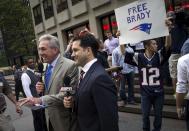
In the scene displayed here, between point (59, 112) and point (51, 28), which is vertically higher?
point (51, 28)

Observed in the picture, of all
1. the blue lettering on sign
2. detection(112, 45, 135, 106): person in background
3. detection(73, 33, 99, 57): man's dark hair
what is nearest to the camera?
detection(73, 33, 99, 57): man's dark hair

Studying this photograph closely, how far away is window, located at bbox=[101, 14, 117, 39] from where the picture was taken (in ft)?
57.6

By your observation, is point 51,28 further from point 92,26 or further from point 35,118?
point 35,118

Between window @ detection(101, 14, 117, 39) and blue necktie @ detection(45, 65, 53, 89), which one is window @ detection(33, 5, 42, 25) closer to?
window @ detection(101, 14, 117, 39)

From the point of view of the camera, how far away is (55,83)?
13.3ft

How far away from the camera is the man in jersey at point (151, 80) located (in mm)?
5781

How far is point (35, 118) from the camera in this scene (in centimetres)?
754

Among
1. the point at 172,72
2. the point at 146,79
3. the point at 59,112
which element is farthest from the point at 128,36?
the point at 59,112

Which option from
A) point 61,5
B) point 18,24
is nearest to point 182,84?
point 61,5

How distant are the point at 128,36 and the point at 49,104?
8.53 ft

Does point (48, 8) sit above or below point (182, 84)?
above

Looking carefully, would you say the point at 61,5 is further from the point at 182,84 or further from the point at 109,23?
the point at 182,84

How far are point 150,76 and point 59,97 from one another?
243 cm

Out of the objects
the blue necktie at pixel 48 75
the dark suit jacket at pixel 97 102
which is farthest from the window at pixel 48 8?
the dark suit jacket at pixel 97 102
